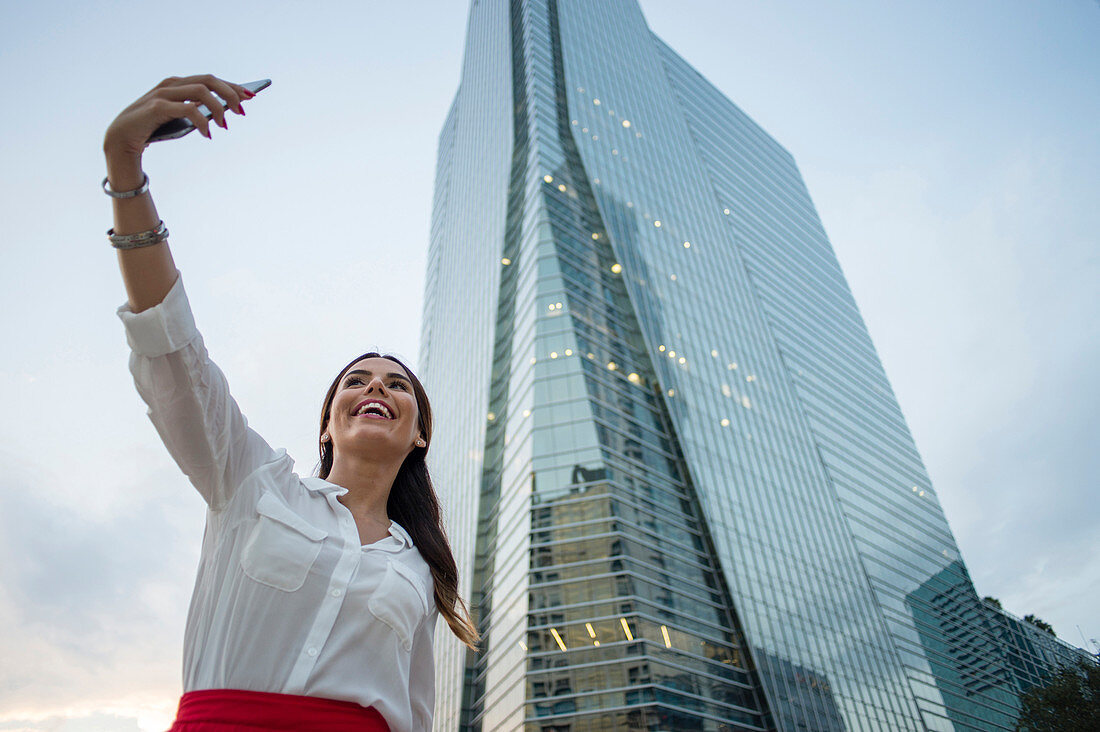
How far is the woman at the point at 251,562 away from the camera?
1.60 m

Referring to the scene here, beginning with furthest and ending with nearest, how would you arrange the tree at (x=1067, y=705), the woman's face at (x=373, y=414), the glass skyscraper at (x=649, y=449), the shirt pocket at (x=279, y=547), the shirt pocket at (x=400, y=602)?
the glass skyscraper at (x=649, y=449) → the tree at (x=1067, y=705) → the woman's face at (x=373, y=414) → the shirt pocket at (x=400, y=602) → the shirt pocket at (x=279, y=547)

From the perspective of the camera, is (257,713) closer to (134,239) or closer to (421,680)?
(421,680)

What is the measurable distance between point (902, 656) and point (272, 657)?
52.1 m

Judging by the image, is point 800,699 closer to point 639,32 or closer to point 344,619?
point 344,619

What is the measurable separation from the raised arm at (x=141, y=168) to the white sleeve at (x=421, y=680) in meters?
1.29

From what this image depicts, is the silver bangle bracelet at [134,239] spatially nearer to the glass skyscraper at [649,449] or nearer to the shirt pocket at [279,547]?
the shirt pocket at [279,547]

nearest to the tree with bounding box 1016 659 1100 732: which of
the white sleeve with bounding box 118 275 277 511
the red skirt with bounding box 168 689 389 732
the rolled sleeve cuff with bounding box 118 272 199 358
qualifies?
the red skirt with bounding box 168 689 389 732

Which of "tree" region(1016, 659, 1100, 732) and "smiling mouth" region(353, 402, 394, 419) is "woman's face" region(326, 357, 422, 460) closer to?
"smiling mouth" region(353, 402, 394, 419)

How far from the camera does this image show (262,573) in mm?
1776

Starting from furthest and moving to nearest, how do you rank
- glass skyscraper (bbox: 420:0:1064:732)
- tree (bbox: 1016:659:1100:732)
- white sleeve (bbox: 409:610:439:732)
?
glass skyscraper (bbox: 420:0:1064:732), tree (bbox: 1016:659:1100:732), white sleeve (bbox: 409:610:439:732)

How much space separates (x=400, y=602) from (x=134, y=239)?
3.96ft

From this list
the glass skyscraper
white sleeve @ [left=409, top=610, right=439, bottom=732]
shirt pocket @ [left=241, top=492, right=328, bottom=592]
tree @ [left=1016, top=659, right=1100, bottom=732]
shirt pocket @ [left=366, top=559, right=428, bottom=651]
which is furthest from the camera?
the glass skyscraper

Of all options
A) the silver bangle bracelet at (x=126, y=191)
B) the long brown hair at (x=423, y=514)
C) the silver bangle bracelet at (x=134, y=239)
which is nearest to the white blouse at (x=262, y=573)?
the silver bangle bracelet at (x=134, y=239)

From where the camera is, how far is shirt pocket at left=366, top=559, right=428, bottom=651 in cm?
190
